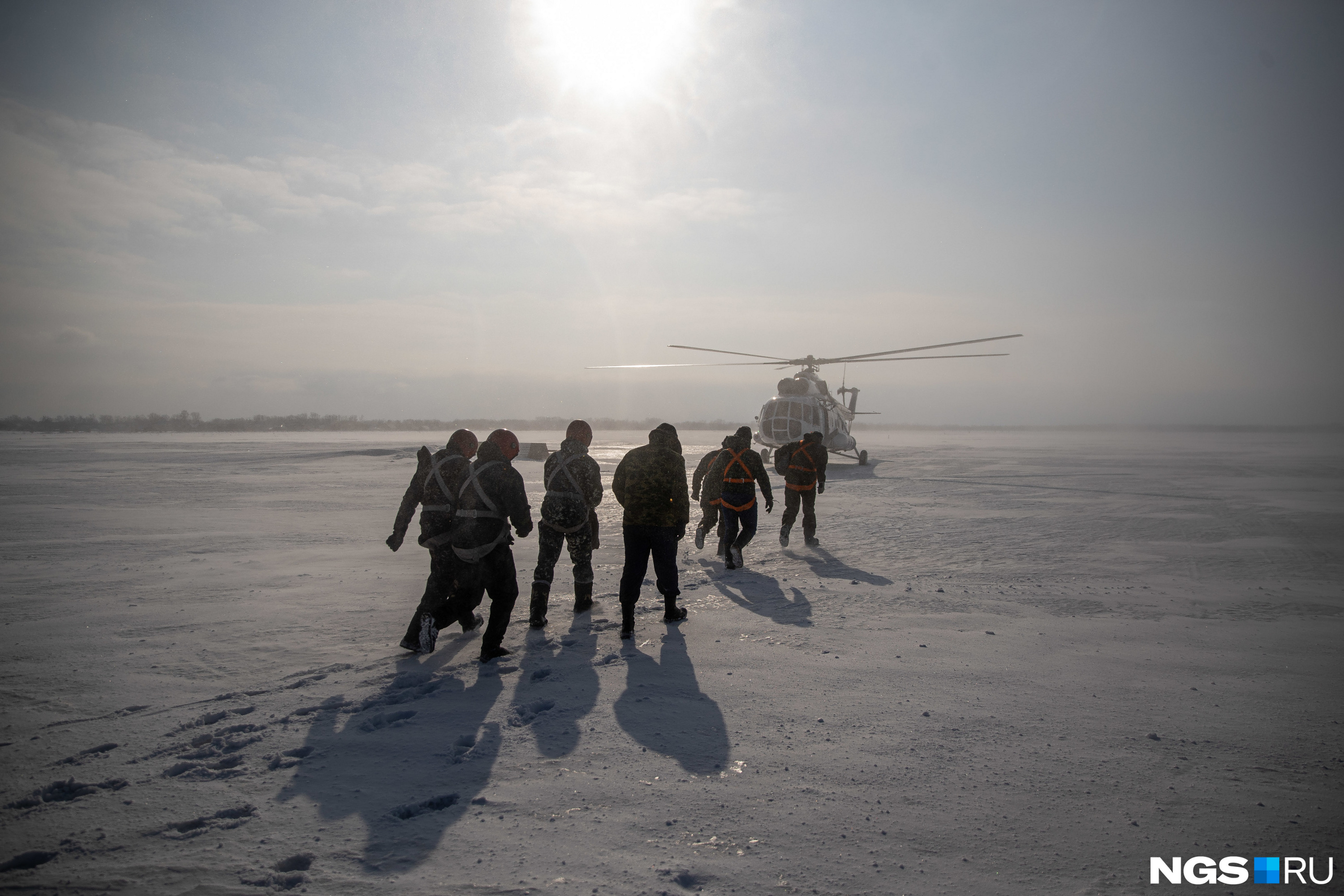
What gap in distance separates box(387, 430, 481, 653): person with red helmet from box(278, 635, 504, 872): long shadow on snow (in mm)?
545

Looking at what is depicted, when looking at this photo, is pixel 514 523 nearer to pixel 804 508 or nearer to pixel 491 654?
pixel 491 654

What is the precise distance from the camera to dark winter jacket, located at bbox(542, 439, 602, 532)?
561 centimetres

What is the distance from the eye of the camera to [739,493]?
25.7 feet

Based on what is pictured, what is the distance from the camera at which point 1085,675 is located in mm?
4402

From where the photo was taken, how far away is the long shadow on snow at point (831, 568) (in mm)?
7273

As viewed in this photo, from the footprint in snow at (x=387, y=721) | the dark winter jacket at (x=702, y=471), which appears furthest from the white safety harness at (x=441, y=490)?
the dark winter jacket at (x=702, y=471)

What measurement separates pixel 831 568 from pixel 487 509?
467cm

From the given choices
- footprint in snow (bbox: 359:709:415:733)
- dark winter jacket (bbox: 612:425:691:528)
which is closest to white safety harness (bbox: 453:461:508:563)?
dark winter jacket (bbox: 612:425:691:528)

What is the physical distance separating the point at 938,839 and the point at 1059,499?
1402 centimetres

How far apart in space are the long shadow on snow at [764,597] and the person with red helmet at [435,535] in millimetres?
2805

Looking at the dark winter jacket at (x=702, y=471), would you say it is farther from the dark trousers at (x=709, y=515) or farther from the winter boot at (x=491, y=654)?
the winter boot at (x=491, y=654)

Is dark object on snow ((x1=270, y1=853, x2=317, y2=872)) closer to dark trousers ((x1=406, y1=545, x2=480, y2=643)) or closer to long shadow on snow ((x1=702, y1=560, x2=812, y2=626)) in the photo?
dark trousers ((x1=406, y1=545, x2=480, y2=643))

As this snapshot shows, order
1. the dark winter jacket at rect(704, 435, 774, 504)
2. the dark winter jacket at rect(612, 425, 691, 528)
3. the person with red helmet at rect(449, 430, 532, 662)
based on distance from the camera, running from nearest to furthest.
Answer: the person with red helmet at rect(449, 430, 532, 662) < the dark winter jacket at rect(612, 425, 691, 528) < the dark winter jacket at rect(704, 435, 774, 504)

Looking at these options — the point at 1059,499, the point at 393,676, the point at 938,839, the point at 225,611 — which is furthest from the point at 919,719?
the point at 1059,499
